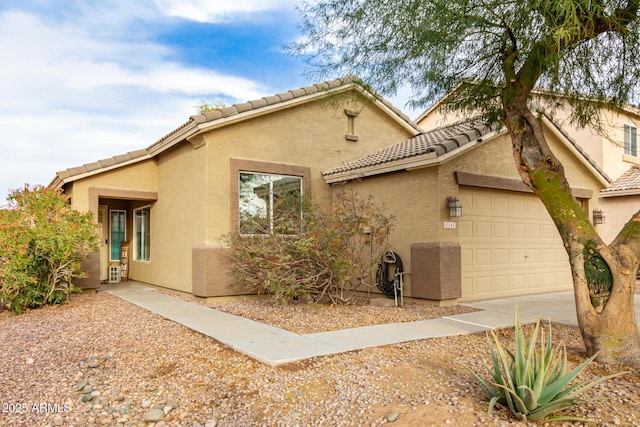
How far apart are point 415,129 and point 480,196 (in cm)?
472

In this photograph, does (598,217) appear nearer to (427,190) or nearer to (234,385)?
(427,190)

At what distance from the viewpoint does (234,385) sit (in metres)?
5.00

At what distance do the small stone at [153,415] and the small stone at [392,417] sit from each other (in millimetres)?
2090

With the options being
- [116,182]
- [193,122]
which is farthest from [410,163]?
[116,182]

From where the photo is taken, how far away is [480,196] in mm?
10906

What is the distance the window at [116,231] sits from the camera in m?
14.9

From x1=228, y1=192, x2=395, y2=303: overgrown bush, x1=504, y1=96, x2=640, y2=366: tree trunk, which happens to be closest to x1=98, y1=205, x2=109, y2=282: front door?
x1=228, y1=192, x2=395, y2=303: overgrown bush

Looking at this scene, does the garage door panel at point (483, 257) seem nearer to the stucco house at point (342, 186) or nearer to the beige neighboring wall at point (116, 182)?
the stucco house at point (342, 186)

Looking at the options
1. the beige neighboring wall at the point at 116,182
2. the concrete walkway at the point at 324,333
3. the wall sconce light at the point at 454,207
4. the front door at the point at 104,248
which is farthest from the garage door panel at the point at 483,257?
the front door at the point at 104,248

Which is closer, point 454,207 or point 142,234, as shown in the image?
point 454,207

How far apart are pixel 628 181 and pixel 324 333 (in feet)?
51.0

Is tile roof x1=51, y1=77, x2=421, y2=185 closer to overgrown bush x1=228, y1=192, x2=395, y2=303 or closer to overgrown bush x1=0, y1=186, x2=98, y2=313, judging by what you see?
overgrown bush x1=0, y1=186, x2=98, y2=313

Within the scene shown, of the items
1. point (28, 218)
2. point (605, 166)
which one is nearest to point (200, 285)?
point (28, 218)

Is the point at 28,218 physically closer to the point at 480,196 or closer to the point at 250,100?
the point at 250,100
